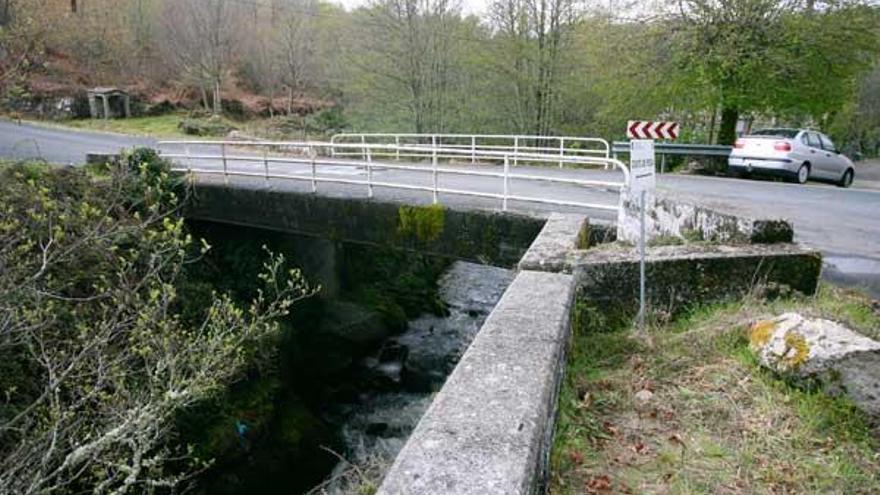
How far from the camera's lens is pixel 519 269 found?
15.2ft

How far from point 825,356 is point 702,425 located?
744 mm

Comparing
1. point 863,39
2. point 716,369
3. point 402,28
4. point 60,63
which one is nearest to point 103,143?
point 402,28

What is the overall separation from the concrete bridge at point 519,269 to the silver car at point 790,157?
517cm

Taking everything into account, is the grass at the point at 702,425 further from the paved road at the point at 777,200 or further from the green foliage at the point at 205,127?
the green foliage at the point at 205,127

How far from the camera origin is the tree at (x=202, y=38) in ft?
98.9

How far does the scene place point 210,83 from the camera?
102 feet

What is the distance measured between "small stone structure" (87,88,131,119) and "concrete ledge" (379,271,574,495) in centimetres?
3248

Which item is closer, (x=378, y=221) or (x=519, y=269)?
(x=519, y=269)

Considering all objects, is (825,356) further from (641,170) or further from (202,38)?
(202,38)

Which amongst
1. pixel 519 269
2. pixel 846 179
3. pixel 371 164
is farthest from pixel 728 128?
pixel 519 269

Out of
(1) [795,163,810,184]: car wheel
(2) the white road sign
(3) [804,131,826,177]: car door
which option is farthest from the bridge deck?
(3) [804,131,826,177]: car door

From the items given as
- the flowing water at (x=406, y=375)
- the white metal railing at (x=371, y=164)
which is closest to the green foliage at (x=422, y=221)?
the white metal railing at (x=371, y=164)

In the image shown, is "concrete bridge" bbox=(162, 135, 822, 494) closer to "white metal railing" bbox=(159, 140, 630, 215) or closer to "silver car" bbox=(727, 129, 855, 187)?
"white metal railing" bbox=(159, 140, 630, 215)

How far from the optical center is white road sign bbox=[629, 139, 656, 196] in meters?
4.14
